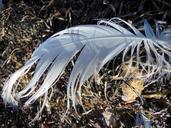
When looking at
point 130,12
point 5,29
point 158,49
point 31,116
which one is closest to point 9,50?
point 5,29

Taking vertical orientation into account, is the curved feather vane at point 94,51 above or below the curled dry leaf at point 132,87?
above

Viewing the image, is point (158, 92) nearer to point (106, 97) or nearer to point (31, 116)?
point (106, 97)

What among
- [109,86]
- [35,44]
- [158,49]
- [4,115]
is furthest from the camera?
[4,115]

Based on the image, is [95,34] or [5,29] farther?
[5,29]

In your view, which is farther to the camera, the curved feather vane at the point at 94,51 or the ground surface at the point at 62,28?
the ground surface at the point at 62,28

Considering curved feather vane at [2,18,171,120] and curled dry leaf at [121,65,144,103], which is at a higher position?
curved feather vane at [2,18,171,120]
